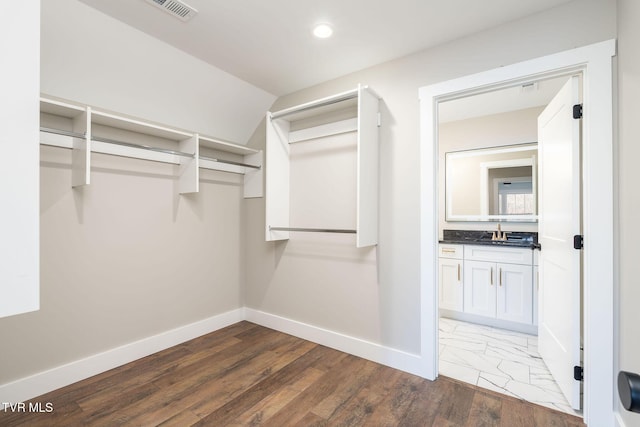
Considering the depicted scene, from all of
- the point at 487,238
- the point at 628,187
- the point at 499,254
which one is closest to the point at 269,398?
the point at 628,187

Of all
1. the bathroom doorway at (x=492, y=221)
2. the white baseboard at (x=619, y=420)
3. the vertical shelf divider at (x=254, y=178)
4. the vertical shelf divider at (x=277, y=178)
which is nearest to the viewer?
the white baseboard at (x=619, y=420)

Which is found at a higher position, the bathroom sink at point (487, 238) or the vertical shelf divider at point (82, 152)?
the vertical shelf divider at point (82, 152)

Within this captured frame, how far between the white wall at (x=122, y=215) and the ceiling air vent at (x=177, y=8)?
1.24 ft

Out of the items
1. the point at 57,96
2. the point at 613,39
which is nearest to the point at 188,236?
the point at 57,96

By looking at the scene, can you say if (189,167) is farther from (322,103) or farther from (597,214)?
(597,214)

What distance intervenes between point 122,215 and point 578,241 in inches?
129

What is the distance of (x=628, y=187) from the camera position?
59.8 inches

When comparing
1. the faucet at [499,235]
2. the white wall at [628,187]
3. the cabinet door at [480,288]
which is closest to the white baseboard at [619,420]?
the white wall at [628,187]

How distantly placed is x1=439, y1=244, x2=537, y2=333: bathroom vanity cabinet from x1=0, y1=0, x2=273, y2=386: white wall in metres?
2.63

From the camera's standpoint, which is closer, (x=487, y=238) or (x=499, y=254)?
(x=499, y=254)

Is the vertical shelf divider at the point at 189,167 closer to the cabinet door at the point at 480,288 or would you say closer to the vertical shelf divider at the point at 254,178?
the vertical shelf divider at the point at 254,178

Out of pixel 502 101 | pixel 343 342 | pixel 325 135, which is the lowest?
pixel 343 342

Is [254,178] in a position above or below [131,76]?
below

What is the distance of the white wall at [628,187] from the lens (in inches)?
56.5
